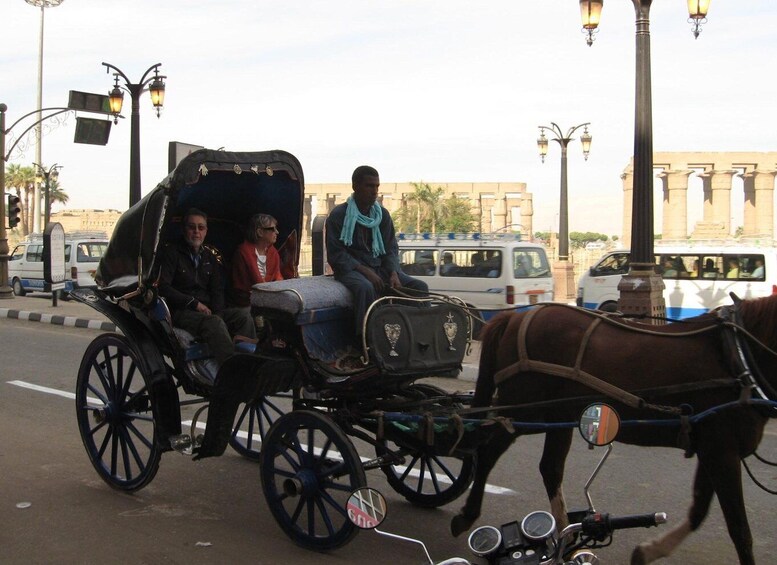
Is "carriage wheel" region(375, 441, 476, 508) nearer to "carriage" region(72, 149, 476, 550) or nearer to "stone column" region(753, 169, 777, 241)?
"carriage" region(72, 149, 476, 550)

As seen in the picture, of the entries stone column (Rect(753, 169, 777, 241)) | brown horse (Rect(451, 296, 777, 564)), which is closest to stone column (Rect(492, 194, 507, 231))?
stone column (Rect(753, 169, 777, 241))

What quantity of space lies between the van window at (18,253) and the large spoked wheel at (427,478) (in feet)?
80.0

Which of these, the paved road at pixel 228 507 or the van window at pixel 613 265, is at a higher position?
the van window at pixel 613 265

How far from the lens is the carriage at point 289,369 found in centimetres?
456

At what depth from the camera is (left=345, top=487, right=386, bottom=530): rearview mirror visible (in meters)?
3.77

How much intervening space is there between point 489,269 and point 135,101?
9014mm

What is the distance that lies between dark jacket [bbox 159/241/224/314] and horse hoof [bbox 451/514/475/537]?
227 cm

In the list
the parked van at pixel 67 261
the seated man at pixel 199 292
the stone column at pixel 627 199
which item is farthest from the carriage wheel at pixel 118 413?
the stone column at pixel 627 199

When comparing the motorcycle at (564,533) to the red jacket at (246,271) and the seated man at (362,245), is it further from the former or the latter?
the red jacket at (246,271)

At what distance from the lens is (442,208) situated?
6000cm

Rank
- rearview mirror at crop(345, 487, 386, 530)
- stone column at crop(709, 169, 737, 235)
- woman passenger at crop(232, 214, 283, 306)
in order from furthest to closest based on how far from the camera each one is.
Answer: stone column at crop(709, 169, 737, 235) → woman passenger at crop(232, 214, 283, 306) → rearview mirror at crop(345, 487, 386, 530)

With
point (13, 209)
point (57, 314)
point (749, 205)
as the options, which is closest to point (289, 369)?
point (57, 314)

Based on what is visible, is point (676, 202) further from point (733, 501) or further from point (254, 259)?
point (733, 501)

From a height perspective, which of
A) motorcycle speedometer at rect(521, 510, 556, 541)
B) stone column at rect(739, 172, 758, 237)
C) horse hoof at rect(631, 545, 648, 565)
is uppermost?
stone column at rect(739, 172, 758, 237)
